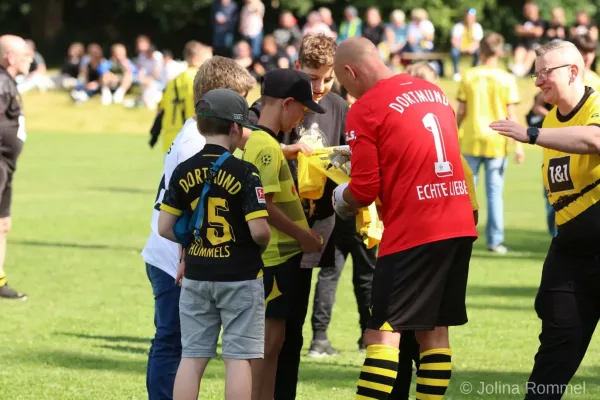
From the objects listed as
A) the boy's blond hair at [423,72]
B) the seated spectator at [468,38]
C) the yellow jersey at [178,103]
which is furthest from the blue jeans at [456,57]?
the boy's blond hair at [423,72]

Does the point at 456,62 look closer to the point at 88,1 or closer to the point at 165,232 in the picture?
the point at 88,1

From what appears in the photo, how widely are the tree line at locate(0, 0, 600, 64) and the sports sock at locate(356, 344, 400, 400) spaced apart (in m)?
36.2

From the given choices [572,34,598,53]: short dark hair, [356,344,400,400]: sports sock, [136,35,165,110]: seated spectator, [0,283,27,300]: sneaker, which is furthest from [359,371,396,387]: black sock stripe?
[136,35,165,110]: seated spectator

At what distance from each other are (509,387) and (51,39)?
39771 millimetres

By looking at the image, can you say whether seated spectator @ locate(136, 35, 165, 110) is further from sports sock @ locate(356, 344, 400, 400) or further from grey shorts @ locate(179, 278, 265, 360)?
sports sock @ locate(356, 344, 400, 400)

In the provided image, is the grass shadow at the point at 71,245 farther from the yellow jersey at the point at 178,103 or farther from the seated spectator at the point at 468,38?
the seated spectator at the point at 468,38

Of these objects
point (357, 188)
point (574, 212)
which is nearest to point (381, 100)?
point (357, 188)

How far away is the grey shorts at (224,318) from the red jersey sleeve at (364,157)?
663mm

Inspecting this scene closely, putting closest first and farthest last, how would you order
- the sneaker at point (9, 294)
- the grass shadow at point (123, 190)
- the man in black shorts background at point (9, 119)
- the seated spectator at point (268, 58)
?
the man in black shorts background at point (9, 119)
the sneaker at point (9, 294)
the grass shadow at point (123, 190)
the seated spectator at point (268, 58)

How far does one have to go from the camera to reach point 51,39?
44.7 metres

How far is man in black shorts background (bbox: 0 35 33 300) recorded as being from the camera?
1016 cm

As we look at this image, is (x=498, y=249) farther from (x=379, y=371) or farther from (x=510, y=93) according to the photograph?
(x=379, y=371)

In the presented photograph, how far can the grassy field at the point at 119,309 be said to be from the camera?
24.3 ft

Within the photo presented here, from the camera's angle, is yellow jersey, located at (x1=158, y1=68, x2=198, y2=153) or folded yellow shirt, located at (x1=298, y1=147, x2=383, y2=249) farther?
yellow jersey, located at (x1=158, y1=68, x2=198, y2=153)
